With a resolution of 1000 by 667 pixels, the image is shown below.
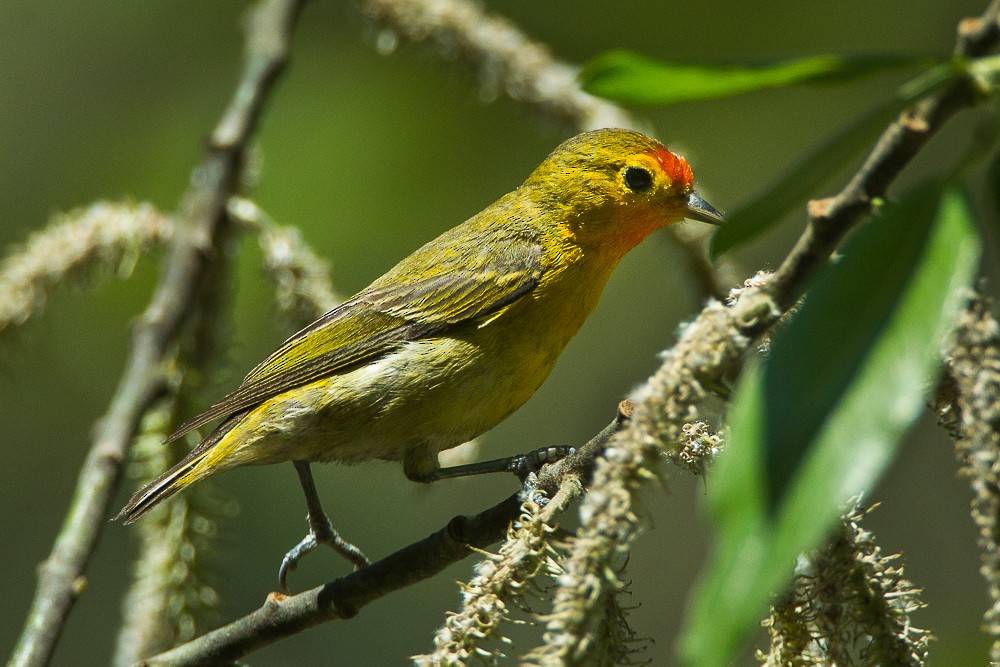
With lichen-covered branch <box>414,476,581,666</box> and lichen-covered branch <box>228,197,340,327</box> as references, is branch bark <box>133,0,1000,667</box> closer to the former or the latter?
lichen-covered branch <box>414,476,581,666</box>

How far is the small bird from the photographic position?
11.2 ft

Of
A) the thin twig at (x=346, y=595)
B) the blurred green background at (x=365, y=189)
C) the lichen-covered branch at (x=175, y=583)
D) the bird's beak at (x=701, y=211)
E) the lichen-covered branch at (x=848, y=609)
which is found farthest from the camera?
the blurred green background at (x=365, y=189)

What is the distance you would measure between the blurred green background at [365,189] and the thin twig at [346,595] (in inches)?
64.5

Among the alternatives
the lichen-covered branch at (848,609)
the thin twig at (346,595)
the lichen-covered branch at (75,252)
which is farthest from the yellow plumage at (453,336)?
the lichen-covered branch at (848,609)

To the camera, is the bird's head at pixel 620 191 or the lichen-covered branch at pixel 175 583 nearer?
the lichen-covered branch at pixel 175 583

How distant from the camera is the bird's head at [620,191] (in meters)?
3.68

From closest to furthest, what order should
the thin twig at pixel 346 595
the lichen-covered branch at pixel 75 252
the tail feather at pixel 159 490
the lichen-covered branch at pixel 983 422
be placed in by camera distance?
the lichen-covered branch at pixel 983 422, the thin twig at pixel 346 595, the tail feather at pixel 159 490, the lichen-covered branch at pixel 75 252

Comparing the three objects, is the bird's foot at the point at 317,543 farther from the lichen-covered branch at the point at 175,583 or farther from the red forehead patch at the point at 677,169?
the red forehead patch at the point at 677,169

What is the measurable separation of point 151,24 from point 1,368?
3195mm

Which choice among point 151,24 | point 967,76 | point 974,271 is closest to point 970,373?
point 974,271

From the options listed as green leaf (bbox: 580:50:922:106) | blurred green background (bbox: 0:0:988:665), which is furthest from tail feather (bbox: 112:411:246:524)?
green leaf (bbox: 580:50:922:106)

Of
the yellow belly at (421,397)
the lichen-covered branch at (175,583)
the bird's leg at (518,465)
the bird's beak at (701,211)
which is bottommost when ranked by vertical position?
the lichen-covered branch at (175,583)

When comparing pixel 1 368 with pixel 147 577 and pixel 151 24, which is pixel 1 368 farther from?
pixel 151 24

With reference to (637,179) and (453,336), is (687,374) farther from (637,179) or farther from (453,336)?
(637,179)
